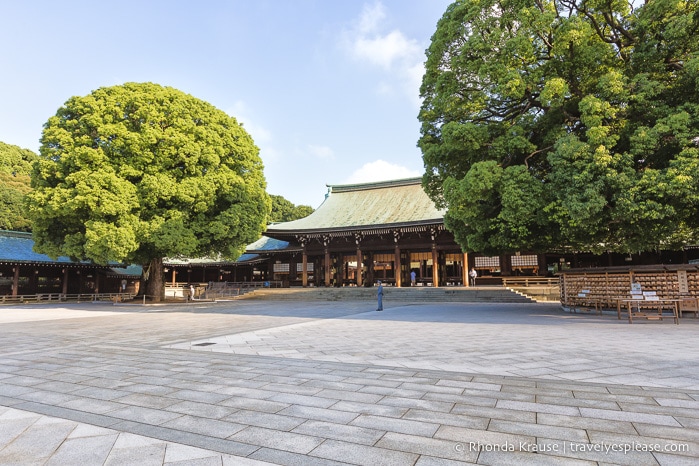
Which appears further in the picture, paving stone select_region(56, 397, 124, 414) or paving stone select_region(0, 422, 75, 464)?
paving stone select_region(56, 397, 124, 414)

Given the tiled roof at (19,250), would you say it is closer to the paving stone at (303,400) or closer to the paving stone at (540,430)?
the paving stone at (303,400)

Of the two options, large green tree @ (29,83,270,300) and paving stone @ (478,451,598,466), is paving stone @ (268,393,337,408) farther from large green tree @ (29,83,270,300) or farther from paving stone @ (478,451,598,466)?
large green tree @ (29,83,270,300)

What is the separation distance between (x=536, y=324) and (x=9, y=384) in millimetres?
11396

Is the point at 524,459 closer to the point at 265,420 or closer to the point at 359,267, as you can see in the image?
the point at 265,420

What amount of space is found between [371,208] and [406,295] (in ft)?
33.2

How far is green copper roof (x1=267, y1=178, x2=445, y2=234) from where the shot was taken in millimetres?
28031

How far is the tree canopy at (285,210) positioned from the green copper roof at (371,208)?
24.6 meters

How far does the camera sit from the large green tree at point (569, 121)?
10650mm

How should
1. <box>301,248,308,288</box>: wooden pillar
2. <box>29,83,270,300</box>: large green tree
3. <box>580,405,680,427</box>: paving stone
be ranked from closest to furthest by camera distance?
1. <box>580,405,680,427</box>: paving stone
2. <box>29,83,270,300</box>: large green tree
3. <box>301,248,308,288</box>: wooden pillar

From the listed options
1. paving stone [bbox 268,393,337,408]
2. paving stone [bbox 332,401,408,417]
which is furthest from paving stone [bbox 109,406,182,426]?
paving stone [bbox 332,401,408,417]

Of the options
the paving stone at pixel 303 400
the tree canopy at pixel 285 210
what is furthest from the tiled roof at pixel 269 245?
the paving stone at pixel 303 400

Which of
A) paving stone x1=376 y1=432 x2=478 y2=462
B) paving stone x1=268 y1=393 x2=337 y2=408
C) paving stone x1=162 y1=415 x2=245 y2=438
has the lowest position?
paving stone x1=268 y1=393 x2=337 y2=408

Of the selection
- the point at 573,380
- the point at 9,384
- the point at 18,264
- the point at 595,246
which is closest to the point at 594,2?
the point at 595,246

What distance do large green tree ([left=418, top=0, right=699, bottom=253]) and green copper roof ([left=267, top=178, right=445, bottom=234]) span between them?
11000mm
